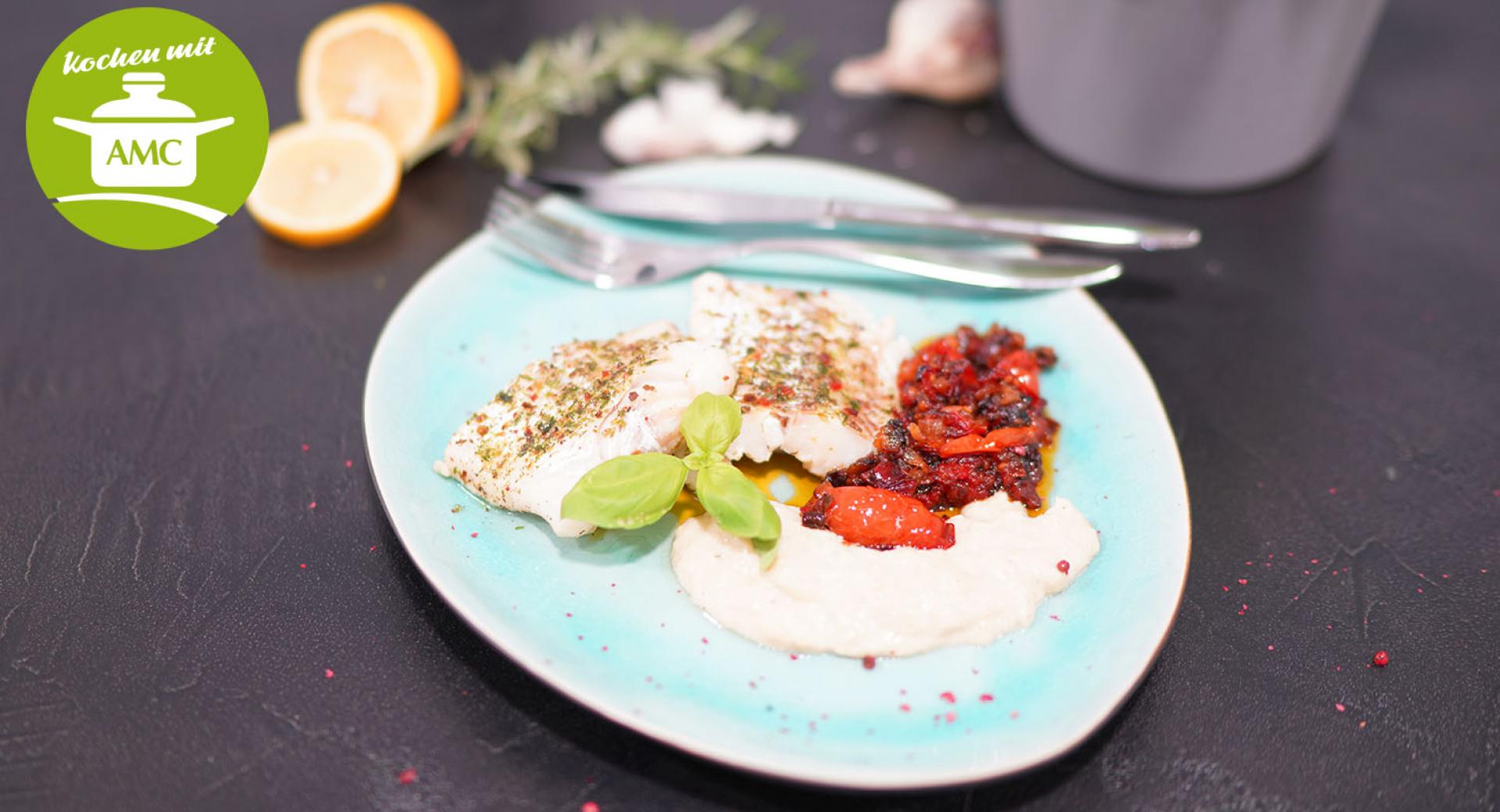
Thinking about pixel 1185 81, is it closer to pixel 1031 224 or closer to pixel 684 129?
pixel 1031 224

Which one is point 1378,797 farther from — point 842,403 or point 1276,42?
point 1276,42

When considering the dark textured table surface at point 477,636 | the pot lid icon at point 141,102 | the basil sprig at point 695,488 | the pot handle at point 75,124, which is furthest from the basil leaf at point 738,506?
the pot handle at point 75,124

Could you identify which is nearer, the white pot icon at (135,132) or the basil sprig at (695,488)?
the basil sprig at (695,488)

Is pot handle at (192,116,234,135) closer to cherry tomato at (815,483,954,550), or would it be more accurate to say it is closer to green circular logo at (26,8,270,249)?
green circular logo at (26,8,270,249)

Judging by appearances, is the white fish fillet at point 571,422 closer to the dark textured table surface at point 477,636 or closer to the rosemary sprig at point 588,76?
the dark textured table surface at point 477,636

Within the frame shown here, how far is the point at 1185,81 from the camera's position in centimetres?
343

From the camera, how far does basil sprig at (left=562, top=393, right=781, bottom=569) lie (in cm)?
223

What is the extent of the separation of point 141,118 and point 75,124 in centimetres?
17

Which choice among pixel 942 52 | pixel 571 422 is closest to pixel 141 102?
pixel 571 422

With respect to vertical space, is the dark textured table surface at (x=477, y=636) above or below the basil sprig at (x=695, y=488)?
below

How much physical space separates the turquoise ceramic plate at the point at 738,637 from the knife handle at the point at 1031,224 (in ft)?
0.88

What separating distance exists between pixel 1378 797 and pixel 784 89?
126 inches

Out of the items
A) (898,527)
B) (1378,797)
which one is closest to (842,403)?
(898,527)

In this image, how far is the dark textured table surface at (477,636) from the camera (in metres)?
2.17
